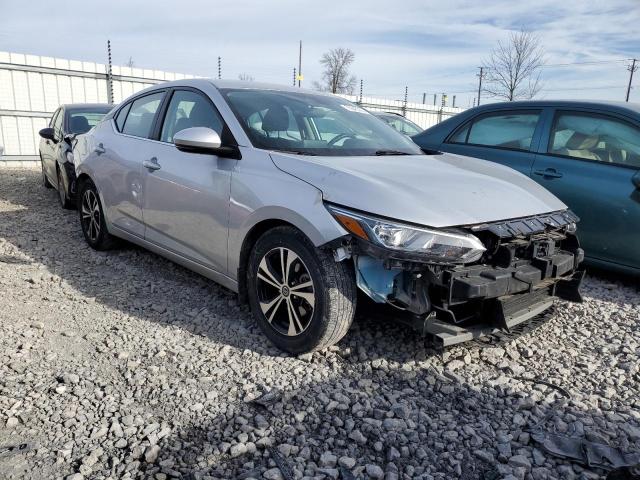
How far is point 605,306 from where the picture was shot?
406cm

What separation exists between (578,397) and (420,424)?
946 millimetres

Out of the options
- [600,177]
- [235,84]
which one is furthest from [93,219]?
[600,177]

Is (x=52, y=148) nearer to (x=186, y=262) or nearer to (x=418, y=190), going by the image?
(x=186, y=262)

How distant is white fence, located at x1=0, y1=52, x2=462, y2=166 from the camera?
40.0ft

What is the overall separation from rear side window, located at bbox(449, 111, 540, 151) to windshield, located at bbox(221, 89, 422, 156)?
141cm

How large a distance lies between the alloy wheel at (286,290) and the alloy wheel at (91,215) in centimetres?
261

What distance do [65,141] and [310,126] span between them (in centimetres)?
456

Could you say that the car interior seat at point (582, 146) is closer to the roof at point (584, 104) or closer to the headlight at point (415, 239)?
the roof at point (584, 104)

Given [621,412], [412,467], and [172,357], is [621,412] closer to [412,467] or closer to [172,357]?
[412,467]

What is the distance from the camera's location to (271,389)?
2.70 meters

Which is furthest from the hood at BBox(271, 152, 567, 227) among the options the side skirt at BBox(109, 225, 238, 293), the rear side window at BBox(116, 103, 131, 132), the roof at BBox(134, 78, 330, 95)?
the rear side window at BBox(116, 103, 131, 132)

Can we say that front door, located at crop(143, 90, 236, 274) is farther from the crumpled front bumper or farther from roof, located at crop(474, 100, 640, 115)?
roof, located at crop(474, 100, 640, 115)

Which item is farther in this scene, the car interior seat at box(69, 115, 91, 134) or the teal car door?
the car interior seat at box(69, 115, 91, 134)

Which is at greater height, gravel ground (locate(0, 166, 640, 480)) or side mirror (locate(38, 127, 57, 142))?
side mirror (locate(38, 127, 57, 142))
